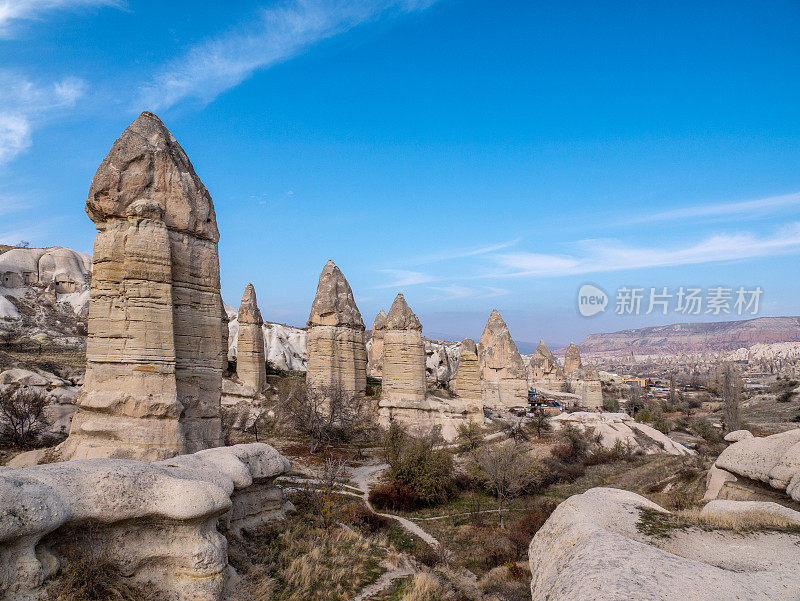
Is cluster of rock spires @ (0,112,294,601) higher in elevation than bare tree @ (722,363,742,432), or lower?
higher

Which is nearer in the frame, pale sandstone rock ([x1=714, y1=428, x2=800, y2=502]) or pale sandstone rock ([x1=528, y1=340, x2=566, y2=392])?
pale sandstone rock ([x1=714, y1=428, x2=800, y2=502])

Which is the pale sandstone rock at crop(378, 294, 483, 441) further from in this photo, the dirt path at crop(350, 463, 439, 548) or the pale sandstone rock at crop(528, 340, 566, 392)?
the pale sandstone rock at crop(528, 340, 566, 392)

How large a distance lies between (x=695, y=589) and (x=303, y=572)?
518 cm

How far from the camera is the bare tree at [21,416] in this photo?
14.6 m

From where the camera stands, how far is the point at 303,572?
23.5 feet

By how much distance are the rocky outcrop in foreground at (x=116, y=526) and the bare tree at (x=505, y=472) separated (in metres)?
10.6

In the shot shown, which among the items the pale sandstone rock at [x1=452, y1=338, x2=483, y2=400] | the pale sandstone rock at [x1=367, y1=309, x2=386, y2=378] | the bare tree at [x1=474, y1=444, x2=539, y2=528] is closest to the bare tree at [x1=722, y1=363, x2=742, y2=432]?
the pale sandstone rock at [x1=452, y1=338, x2=483, y2=400]

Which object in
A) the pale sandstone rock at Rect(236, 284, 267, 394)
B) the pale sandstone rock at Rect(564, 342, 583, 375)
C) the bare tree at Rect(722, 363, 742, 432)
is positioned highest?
the pale sandstone rock at Rect(236, 284, 267, 394)

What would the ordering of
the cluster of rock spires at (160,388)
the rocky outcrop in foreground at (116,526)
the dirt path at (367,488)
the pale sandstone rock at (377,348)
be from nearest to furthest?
1. the rocky outcrop in foreground at (116,526)
2. the cluster of rock spires at (160,388)
3. the dirt path at (367,488)
4. the pale sandstone rock at (377,348)

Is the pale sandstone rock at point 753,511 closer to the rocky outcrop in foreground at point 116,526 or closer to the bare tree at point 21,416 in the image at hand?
the rocky outcrop in foreground at point 116,526

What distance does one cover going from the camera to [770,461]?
9.33 m

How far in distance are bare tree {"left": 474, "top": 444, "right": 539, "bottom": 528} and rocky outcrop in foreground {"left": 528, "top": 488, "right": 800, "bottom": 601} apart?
780 centimetres

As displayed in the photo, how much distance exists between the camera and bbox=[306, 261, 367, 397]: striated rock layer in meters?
23.1

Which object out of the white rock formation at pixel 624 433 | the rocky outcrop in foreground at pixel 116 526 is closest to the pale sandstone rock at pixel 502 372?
the white rock formation at pixel 624 433
